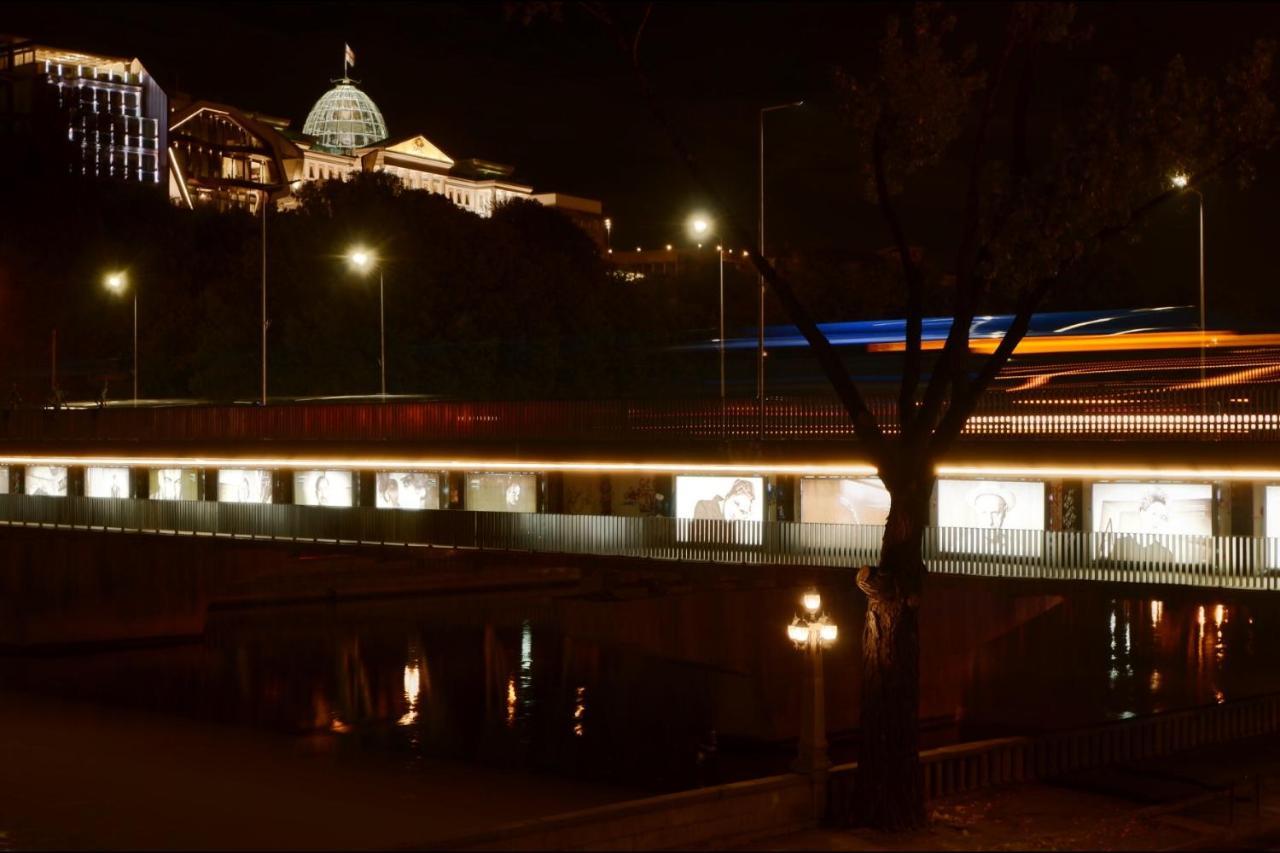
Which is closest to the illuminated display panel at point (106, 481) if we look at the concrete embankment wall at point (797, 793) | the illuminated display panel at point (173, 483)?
the illuminated display panel at point (173, 483)

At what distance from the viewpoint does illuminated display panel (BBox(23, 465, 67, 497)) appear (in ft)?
178

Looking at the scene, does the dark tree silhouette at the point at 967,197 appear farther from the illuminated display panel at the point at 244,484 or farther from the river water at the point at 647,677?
the illuminated display panel at the point at 244,484

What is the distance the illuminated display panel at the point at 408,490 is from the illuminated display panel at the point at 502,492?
4.37 ft

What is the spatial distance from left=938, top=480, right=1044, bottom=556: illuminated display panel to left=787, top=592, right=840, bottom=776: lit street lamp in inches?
269

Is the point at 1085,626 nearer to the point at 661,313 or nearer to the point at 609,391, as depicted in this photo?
the point at 609,391

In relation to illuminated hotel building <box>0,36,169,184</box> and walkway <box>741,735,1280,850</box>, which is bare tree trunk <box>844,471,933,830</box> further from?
illuminated hotel building <box>0,36,169,184</box>

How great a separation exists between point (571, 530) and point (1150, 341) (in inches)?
1021

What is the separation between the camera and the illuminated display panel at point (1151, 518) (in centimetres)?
2589

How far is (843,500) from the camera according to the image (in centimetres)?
3347

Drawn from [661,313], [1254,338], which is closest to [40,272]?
[661,313]


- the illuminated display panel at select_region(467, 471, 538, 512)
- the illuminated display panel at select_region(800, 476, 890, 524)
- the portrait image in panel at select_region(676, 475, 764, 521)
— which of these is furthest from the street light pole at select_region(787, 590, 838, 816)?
the illuminated display panel at select_region(467, 471, 538, 512)

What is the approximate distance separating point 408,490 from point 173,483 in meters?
11.6

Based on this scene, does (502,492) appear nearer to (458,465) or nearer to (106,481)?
(458,465)

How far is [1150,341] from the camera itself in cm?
5125
